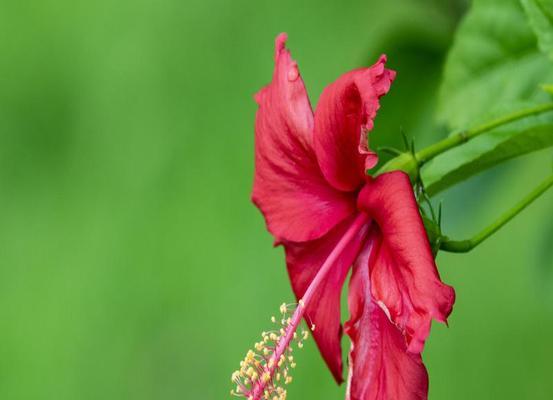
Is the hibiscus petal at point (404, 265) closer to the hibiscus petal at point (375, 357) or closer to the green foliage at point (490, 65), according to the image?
the hibiscus petal at point (375, 357)

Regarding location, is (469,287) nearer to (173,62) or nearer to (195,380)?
(195,380)

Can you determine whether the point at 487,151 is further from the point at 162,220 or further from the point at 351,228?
the point at 162,220

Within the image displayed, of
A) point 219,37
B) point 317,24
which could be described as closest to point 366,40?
point 317,24

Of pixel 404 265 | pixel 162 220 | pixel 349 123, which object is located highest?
pixel 349 123

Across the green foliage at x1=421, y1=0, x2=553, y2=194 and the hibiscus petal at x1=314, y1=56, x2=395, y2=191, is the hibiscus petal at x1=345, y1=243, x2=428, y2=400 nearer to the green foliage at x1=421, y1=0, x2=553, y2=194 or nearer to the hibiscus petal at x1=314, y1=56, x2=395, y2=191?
the hibiscus petal at x1=314, y1=56, x2=395, y2=191

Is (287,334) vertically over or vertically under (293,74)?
under

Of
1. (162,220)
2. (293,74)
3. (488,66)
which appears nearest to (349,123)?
(293,74)

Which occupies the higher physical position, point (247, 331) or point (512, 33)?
point (512, 33)
